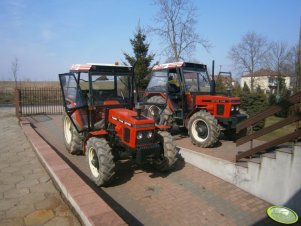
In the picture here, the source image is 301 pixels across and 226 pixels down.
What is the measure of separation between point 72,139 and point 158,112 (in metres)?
3.14

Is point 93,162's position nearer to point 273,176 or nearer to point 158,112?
point 273,176

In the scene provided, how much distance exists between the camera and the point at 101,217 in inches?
139

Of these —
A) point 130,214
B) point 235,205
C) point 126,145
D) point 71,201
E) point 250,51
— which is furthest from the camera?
point 250,51

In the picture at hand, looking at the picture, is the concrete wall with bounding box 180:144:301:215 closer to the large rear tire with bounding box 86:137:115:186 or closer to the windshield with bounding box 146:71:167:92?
the large rear tire with bounding box 86:137:115:186

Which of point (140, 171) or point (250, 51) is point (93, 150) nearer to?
point (140, 171)

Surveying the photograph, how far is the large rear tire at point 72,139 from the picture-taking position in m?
7.12

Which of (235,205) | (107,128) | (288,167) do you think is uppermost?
(107,128)

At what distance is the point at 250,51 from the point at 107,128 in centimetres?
4105

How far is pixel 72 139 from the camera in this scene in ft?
23.7

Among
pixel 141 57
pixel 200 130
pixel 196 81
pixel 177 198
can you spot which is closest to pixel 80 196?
pixel 177 198

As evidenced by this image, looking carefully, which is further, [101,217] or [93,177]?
[93,177]

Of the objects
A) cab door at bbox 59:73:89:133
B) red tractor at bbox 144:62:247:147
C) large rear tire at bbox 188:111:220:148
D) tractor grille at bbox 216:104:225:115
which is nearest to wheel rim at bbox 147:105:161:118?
red tractor at bbox 144:62:247:147

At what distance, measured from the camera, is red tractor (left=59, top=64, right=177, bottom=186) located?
17.7ft

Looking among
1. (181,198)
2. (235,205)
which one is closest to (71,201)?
(181,198)
